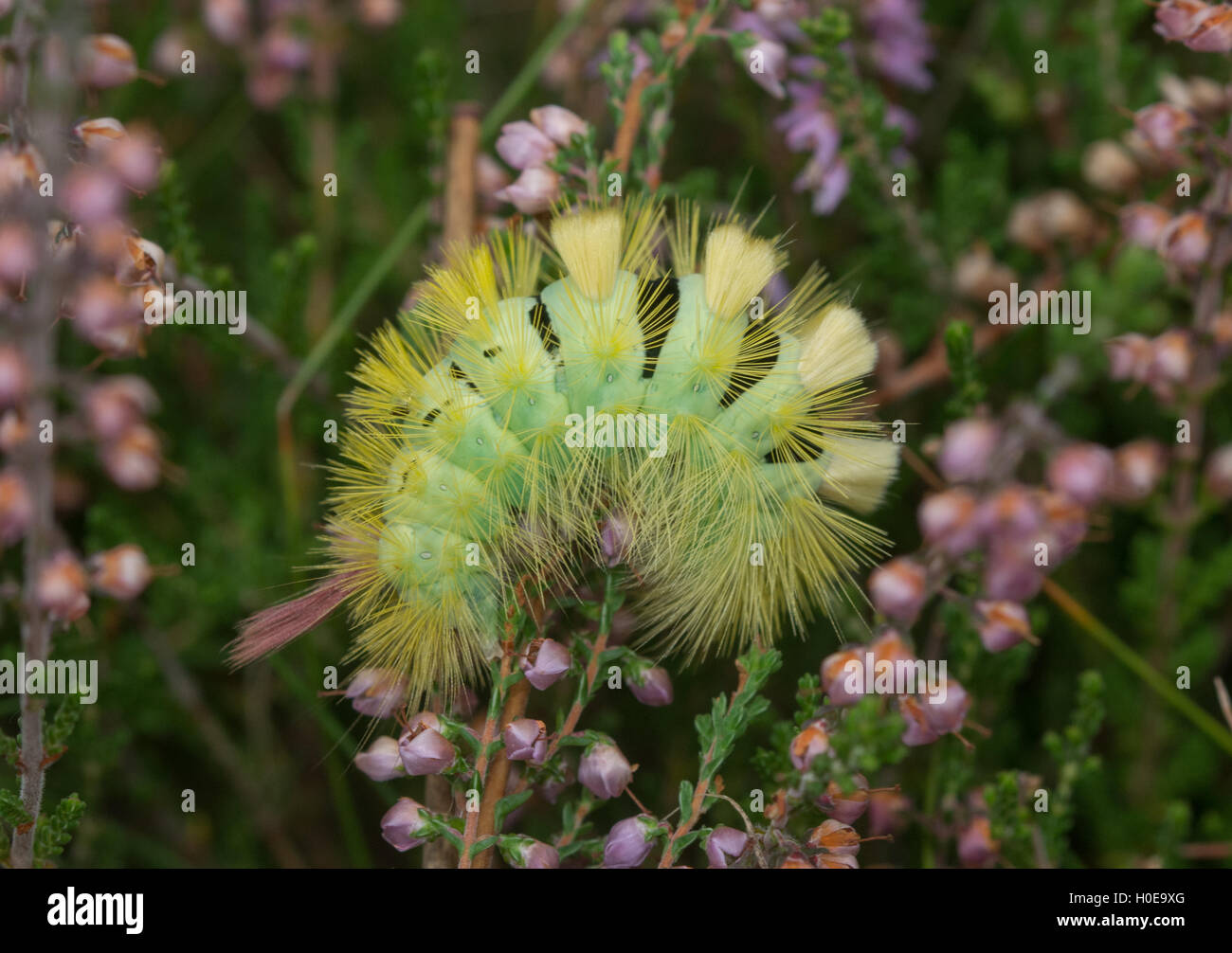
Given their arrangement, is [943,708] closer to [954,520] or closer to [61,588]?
[954,520]

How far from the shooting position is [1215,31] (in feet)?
6.95

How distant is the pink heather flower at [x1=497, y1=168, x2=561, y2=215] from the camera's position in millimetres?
2270

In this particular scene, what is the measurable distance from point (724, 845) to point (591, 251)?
1.10 meters

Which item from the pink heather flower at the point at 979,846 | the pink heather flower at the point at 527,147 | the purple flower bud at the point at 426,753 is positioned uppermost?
the pink heather flower at the point at 527,147

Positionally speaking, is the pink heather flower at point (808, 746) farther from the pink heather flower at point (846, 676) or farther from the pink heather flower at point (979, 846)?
the pink heather flower at point (979, 846)

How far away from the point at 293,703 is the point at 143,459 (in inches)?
50.3

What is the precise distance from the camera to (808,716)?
1.93 meters

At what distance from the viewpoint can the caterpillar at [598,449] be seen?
84.7 inches

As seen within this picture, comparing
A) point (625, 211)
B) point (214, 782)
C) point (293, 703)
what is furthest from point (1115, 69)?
point (214, 782)

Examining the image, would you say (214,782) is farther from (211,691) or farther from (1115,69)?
(1115,69)

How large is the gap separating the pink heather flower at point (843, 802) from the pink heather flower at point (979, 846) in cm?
52

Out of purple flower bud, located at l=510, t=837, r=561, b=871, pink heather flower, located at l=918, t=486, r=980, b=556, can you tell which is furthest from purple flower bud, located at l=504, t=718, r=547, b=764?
pink heather flower, located at l=918, t=486, r=980, b=556

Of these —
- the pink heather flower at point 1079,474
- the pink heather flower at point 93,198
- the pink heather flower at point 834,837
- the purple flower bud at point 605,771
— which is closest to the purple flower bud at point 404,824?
the purple flower bud at point 605,771

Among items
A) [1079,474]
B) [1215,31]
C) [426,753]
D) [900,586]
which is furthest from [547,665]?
[1215,31]
